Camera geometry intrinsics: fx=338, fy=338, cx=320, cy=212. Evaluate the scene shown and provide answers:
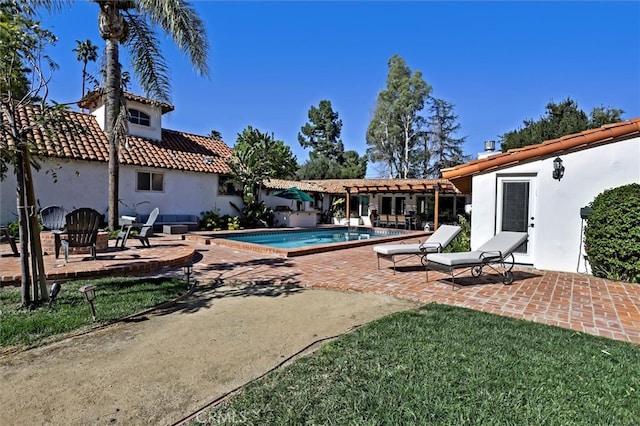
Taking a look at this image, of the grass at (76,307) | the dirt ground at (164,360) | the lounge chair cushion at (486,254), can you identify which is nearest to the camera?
the dirt ground at (164,360)

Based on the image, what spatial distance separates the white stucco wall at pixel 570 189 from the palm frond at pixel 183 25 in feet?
36.3

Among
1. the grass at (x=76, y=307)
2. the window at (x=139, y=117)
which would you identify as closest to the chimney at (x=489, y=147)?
the grass at (x=76, y=307)

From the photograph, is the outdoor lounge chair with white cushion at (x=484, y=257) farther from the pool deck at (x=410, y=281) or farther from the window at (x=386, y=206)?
Answer: the window at (x=386, y=206)

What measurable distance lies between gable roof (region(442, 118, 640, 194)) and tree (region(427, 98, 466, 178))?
114 ft

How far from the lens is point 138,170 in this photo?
17516 mm

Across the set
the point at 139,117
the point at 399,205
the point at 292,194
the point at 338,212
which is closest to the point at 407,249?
the point at 292,194

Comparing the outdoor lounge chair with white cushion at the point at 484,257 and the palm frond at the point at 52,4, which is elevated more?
the palm frond at the point at 52,4

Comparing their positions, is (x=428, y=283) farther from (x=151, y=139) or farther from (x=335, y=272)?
(x=151, y=139)

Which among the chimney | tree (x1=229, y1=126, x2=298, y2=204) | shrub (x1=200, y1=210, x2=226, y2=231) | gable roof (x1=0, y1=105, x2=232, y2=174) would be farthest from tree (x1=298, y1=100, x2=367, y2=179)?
the chimney

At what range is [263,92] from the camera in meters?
22.1

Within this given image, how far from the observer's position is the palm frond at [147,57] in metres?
13.4

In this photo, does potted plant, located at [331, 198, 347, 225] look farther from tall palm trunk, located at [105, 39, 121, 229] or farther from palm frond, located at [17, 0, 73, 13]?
palm frond, located at [17, 0, 73, 13]

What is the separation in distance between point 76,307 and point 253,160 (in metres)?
15.7

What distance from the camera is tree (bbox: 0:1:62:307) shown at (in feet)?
15.7
